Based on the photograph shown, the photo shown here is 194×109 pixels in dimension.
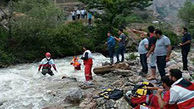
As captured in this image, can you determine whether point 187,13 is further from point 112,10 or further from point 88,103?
point 88,103

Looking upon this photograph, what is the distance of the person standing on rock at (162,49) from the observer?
6848 millimetres

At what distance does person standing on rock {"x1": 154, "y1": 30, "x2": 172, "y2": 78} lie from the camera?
6848mm

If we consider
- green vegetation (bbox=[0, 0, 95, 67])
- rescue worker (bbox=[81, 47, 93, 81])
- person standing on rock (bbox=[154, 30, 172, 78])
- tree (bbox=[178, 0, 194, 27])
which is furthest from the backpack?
tree (bbox=[178, 0, 194, 27])

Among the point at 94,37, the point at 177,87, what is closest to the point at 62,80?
the point at 177,87

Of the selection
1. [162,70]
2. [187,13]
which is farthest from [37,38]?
[187,13]

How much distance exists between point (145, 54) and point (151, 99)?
3.71m

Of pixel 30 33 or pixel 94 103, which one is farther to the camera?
pixel 30 33

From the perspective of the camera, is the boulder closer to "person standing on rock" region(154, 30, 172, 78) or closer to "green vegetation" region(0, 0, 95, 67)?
"person standing on rock" region(154, 30, 172, 78)

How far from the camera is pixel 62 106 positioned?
699 cm

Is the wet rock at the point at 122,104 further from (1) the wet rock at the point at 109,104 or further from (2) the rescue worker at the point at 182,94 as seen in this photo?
(2) the rescue worker at the point at 182,94

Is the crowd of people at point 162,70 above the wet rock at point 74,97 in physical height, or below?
above

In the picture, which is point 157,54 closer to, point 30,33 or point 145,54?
point 145,54

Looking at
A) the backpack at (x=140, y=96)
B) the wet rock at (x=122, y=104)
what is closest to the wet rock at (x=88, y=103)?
the wet rock at (x=122, y=104)

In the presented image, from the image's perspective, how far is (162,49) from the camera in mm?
6961
